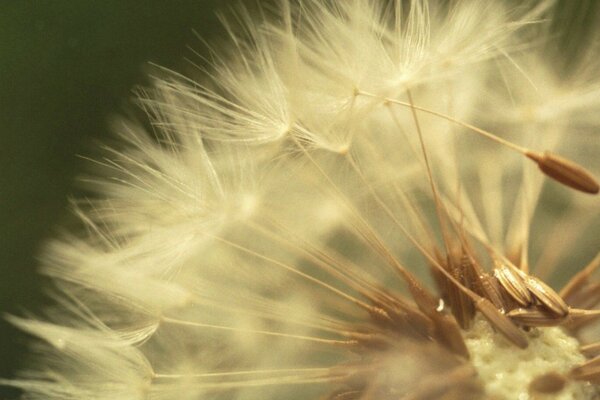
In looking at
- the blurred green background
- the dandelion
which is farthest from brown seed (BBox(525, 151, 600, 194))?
the blurred green background

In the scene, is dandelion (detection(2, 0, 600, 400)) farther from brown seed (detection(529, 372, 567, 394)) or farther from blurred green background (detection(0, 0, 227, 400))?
blurred green background (detection(0, 0, 227, 400))

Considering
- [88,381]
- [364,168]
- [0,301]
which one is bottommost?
[88,381]

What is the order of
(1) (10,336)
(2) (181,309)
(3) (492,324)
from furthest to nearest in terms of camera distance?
(1) (10,336)
(2) (181,309)
(3) (492,324)

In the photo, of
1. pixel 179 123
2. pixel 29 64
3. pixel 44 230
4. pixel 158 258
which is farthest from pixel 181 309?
pixel 29 64

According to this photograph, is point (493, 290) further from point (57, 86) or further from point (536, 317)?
point (57, 86)

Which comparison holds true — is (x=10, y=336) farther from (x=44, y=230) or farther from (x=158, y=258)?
(x=158, y=258)

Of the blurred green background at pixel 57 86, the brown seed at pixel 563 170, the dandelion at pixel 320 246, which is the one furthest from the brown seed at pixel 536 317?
the blurred green background at pixel 57 86

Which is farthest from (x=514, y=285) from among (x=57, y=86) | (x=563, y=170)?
(x=57, y=86)
